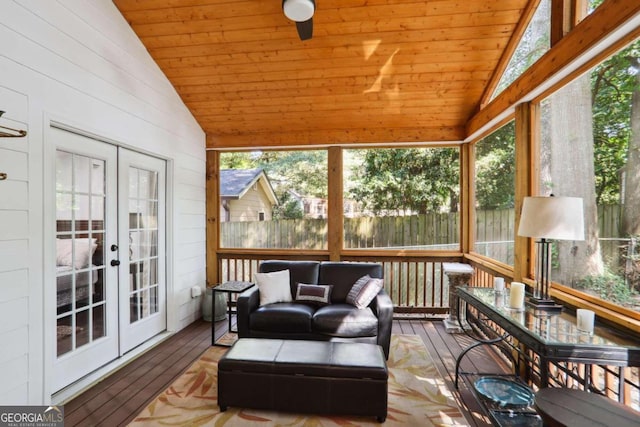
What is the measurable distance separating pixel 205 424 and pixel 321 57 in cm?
358

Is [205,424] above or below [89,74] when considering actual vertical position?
below

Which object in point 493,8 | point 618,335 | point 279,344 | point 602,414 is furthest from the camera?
point 493,8

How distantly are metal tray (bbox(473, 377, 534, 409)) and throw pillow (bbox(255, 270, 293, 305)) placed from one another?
2044 millimetres

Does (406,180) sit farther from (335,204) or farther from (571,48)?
(571,48)

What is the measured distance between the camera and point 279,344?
101 inches

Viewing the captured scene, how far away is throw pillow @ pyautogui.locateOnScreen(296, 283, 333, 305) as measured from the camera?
139 inches

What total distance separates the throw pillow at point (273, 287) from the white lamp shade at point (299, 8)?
8.42ft

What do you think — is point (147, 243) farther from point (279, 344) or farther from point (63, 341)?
point (279, 344)

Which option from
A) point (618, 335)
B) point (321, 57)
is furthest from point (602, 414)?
point (321, 57)

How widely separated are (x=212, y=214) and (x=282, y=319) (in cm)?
231

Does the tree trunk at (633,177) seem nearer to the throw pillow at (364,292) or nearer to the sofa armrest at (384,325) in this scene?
the sofa armrest at (384,325)

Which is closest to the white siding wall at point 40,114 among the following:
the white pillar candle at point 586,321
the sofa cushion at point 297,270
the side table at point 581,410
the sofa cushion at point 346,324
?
the sofa cushion at point 297,270

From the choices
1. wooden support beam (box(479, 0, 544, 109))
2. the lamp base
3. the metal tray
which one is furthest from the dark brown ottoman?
wooden support beam (box(479, 0, 544, 109))

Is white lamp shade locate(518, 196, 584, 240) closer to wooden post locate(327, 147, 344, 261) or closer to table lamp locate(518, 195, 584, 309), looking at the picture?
table lamp locate(518, 195, 584, 309)
